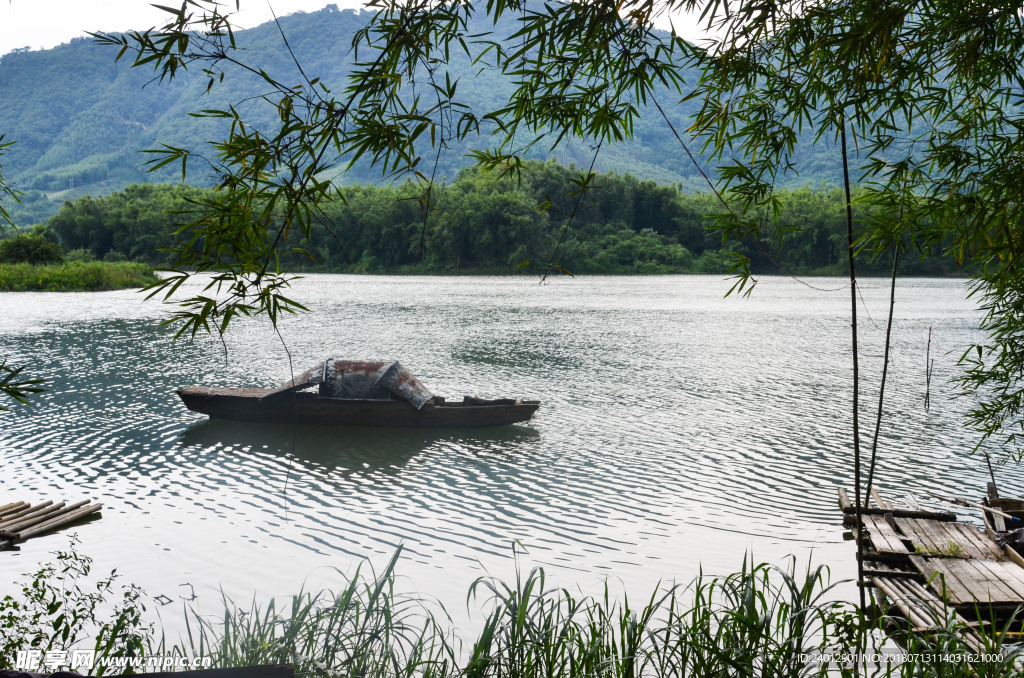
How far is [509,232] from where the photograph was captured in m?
59.8

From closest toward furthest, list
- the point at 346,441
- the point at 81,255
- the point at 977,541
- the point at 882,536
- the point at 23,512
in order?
the point at 977,541, the point at 882,536, the point at 23,512, the point at 346,441, the point at 81,255

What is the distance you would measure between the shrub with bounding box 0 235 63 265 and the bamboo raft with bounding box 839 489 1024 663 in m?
45.8

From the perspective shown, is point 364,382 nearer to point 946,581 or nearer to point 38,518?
point 38,518

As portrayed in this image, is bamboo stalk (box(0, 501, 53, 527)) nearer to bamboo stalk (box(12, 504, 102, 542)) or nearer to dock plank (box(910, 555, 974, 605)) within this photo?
bamboo stalk (box(12, 504, 102, 542))

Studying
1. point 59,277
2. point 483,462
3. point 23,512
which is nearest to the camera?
point 23,512

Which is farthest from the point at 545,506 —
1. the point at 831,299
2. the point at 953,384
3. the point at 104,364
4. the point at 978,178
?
the point at 831,299

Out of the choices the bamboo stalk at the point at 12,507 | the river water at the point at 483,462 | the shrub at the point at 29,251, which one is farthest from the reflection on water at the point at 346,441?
the shrub at the point at 29,251

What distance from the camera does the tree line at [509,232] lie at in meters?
60.8

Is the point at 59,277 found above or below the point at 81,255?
below

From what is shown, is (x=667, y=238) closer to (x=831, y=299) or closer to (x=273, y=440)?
(x=831, y=299)

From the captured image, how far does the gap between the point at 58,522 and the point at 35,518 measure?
0.21m

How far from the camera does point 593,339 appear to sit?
79.9ft

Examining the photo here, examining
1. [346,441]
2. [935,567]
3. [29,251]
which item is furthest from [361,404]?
[29,251]

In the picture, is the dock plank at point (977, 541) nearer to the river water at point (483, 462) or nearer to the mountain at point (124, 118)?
the river water at point (483, 462)
